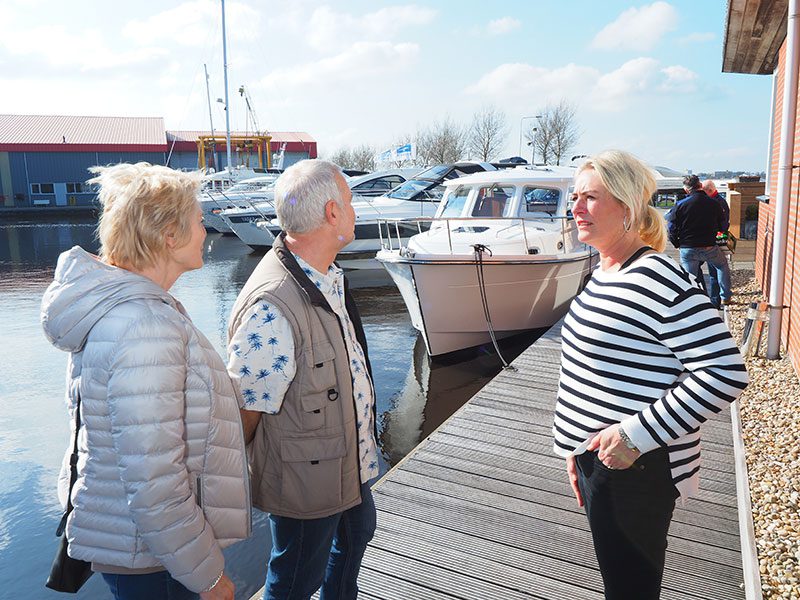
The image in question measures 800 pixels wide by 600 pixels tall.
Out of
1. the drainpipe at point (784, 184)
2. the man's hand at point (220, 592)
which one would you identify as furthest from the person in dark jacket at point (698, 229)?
the man's hand at point (220, 592)

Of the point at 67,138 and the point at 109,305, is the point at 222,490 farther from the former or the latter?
the point at 67,138

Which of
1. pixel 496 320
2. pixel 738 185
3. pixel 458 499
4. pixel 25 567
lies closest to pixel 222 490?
pixel 458 499

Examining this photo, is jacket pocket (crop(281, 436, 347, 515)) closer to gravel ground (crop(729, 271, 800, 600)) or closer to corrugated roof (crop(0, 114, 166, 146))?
gravel ground (crop(729, 271, 800, 600))

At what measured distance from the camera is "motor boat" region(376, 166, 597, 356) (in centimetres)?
859

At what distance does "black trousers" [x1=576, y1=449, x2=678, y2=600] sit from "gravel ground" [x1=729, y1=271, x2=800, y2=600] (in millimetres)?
1170

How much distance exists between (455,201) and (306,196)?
28.9 feet

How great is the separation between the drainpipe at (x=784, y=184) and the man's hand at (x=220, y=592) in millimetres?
6154

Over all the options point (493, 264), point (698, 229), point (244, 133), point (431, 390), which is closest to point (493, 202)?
point (493, 264)

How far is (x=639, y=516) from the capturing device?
6.12ft

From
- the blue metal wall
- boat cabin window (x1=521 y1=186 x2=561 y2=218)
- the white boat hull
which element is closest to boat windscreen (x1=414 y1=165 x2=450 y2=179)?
boat cabin window (x1=521 y1=186 x2=561 y2=218)

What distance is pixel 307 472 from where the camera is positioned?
6.53 feet

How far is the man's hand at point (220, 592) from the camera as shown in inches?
66.3

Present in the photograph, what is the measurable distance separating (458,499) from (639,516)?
209cm

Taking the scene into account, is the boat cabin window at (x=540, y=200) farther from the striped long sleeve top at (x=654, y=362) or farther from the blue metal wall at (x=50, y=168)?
the blue metal wall at (x=50, y=168)
